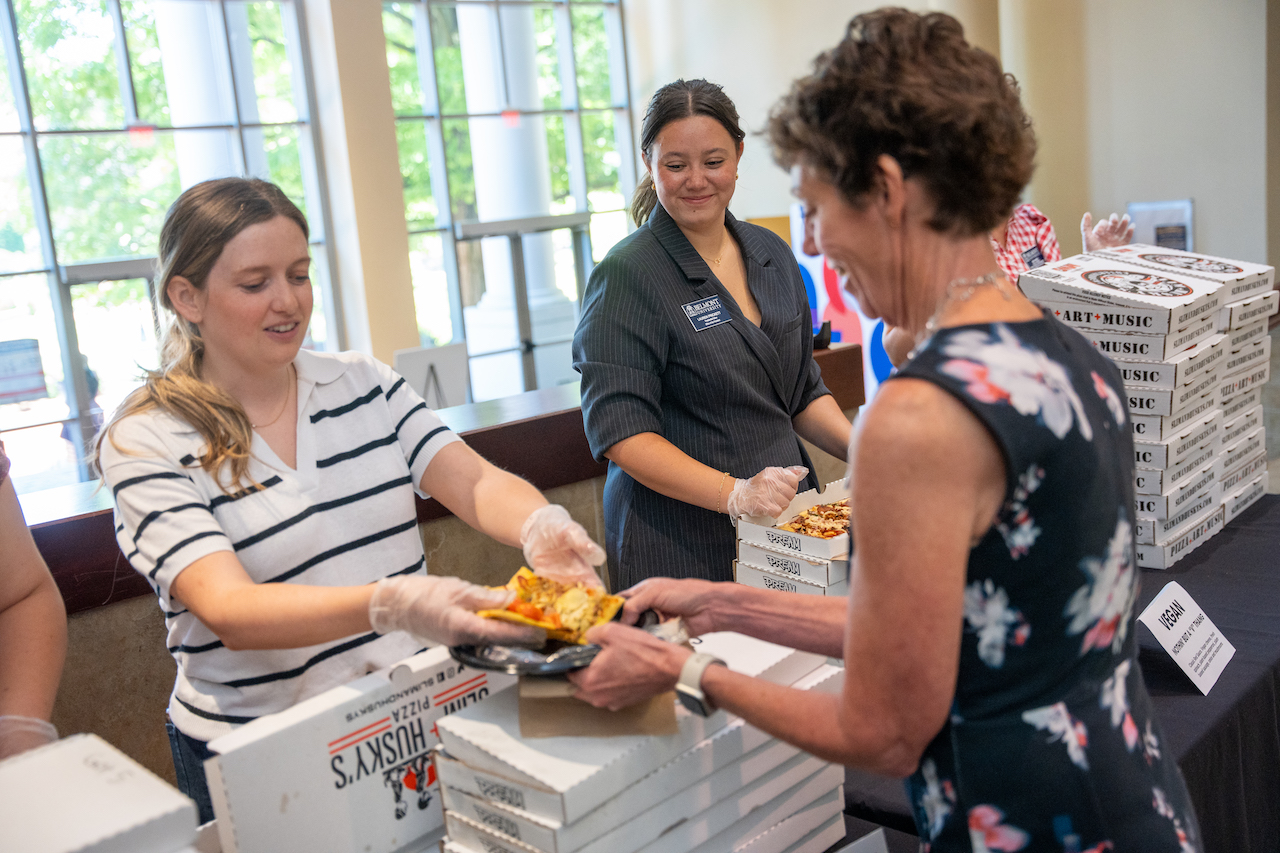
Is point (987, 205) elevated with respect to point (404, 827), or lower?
elevated

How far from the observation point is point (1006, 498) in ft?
3.08

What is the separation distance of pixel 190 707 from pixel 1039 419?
4.17ft

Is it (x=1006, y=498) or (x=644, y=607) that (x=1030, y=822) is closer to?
(x=1006, y=498)

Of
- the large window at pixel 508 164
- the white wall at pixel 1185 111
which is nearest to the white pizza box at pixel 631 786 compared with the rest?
the white wall at pixel 1185 111

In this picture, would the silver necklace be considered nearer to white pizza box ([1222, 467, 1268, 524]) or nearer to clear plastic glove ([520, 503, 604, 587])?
clear plastic glove ([520, 503, 604, 587])

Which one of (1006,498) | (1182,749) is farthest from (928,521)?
(1182,749)

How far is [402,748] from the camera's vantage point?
1.16 meters

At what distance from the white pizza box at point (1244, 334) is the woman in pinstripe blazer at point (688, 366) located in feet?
3.44

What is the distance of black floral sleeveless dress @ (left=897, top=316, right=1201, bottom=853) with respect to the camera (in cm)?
94

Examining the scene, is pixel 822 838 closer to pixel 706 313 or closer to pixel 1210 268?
pixel 706 313

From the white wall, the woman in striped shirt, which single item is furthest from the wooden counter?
the white wall

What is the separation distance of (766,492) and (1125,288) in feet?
3.29

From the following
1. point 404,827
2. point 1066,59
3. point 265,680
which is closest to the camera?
point 404,827

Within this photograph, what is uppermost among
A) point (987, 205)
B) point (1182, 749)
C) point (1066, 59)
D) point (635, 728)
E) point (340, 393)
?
point (1066, 59)
